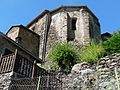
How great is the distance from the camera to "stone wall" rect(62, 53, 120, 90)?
9945 millimetres

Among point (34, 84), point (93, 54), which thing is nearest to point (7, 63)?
point (34, 84)

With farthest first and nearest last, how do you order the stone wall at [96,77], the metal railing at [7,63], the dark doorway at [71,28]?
1. the dark doorway at [71,28]
2. the metal railing at [7,63]
3. the stone wall at [96,77]

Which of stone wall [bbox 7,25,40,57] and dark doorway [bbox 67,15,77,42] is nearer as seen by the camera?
stone wall [bbox 7,25,40,57]

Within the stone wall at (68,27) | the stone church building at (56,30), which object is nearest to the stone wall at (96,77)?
the stone church building at (56,30)

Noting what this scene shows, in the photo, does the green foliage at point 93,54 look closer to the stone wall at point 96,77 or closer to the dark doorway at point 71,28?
the stone wall at point 96,77

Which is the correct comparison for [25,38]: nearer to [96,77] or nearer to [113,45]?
[113,45]

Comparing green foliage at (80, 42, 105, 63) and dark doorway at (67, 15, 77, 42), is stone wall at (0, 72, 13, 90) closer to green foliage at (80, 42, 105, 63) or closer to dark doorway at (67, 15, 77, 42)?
green foliage at (80, 42, 105, 63)

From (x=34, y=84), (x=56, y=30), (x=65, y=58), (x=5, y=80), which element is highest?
(x=56, y=30)

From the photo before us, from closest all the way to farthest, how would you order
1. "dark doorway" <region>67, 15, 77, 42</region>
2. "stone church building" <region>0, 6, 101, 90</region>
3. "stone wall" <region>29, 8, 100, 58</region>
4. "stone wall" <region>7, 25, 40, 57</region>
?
"stone wall" <region>7, 25, 40, 57</region> → "stone church building" <region>0, 6, 101, 90</region> → "stone wall" <region>29, 8, 100, 58</region> → "dark doorway" <region>67, 15, 77, 42</region>

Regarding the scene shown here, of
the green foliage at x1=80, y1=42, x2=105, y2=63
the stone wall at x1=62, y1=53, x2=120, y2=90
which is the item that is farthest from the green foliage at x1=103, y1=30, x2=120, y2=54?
the stone wall at x1=62, y1=53, x2=120, y2=90

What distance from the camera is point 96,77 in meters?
10.8

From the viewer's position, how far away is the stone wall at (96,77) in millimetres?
9945

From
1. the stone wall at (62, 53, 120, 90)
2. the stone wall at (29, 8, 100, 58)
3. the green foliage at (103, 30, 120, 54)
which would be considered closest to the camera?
the stone wall at (62, 53, 120, 90)

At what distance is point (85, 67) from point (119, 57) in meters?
1.78
